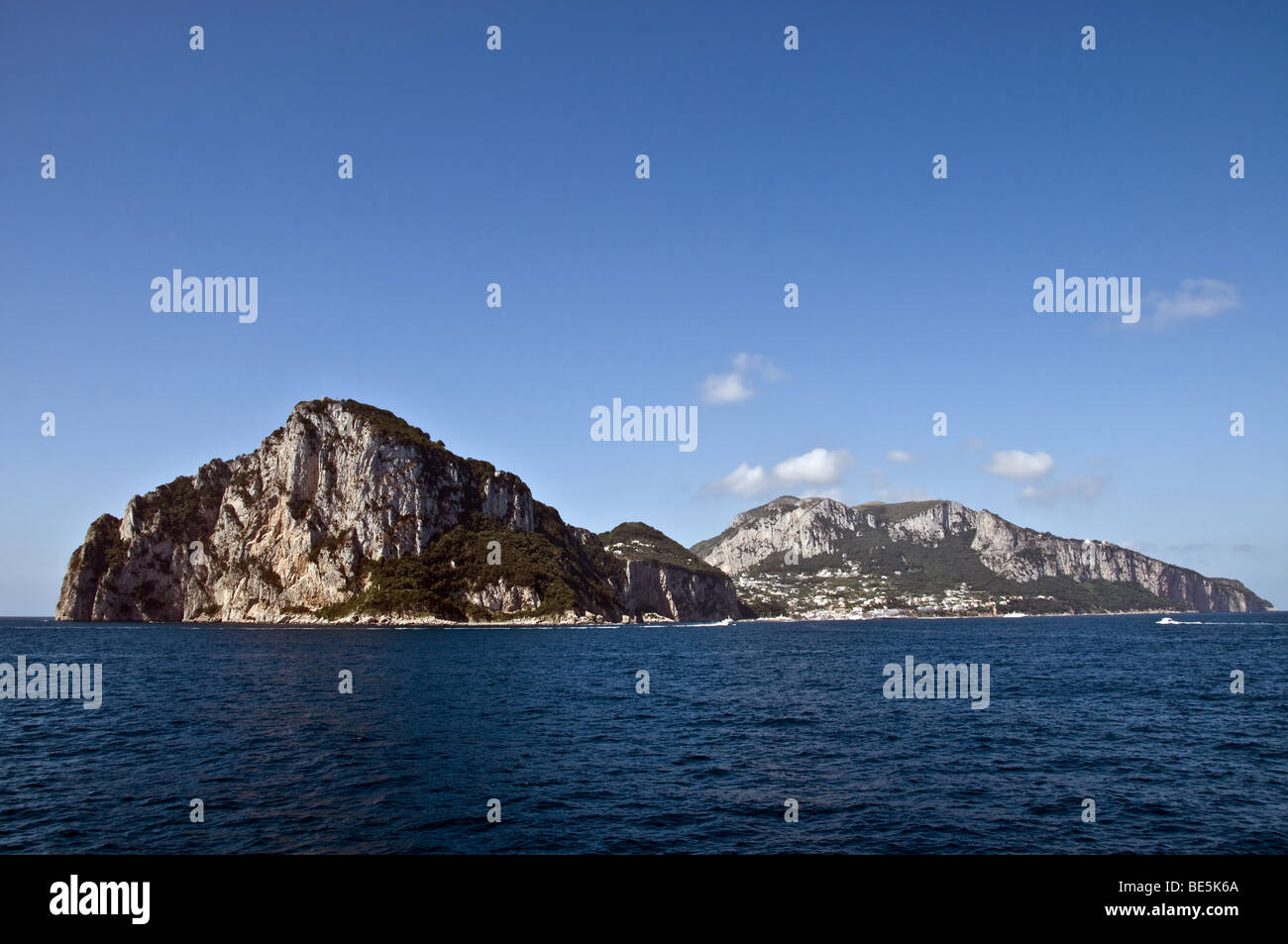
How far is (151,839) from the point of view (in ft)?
81.4

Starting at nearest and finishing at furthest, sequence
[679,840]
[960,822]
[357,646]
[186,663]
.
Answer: [679,840] < [960,822] < [186,663] < [357,646]

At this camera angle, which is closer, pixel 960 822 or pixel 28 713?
pixel 960 822

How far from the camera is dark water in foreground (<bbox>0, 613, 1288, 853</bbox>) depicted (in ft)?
83.9

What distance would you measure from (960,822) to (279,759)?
32054 mm

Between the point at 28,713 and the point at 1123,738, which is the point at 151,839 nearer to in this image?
the point at 28,713

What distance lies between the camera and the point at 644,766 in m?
35.6

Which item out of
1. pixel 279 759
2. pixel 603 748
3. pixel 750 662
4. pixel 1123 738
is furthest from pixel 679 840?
pixel 750 662

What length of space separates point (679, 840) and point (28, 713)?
50972mm

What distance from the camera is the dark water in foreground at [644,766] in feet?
83.9

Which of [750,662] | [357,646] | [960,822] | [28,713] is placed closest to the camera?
[960,822]
